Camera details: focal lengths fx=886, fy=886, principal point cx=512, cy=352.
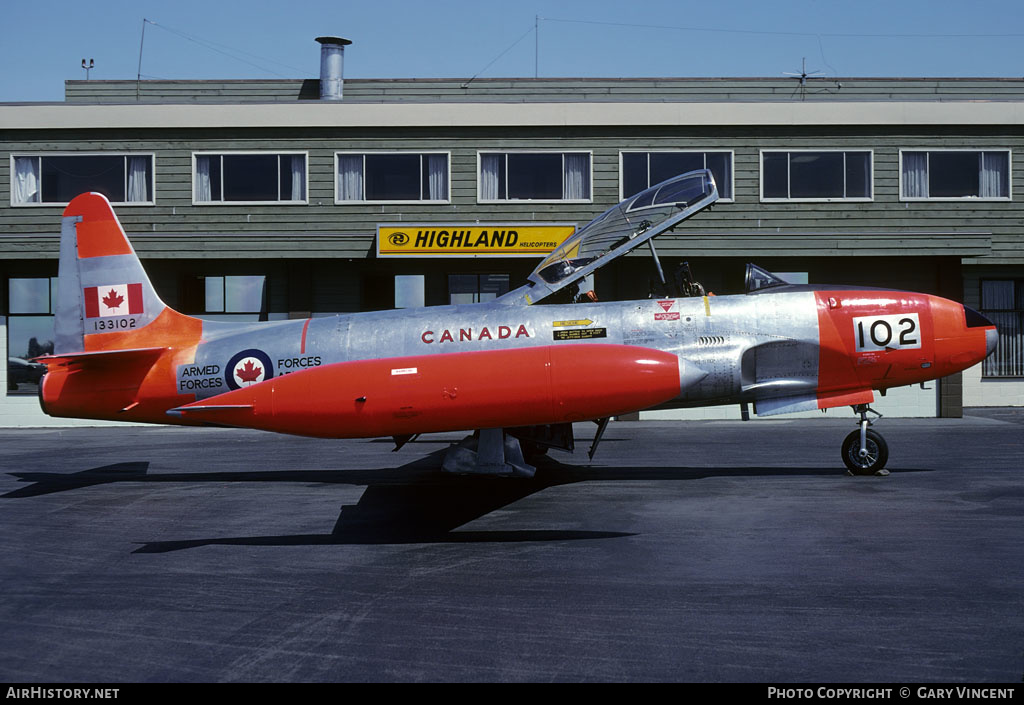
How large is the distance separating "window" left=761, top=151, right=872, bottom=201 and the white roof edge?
0.88 metres

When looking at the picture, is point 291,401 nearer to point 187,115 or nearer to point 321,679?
point 321,679

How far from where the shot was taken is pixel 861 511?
30.9 feet

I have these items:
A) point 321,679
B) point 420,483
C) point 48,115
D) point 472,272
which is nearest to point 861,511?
point 420,483

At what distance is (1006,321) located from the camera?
27188 millimetres

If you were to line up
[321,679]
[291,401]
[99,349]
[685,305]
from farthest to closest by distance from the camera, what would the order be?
[99,349], [685,305], [291,401], [321,679]

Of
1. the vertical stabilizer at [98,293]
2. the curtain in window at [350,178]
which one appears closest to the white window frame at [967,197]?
the curtain in window at [350,178]

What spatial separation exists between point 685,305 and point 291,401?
514 cm

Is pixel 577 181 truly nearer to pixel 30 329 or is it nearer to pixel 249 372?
pixel 249 372

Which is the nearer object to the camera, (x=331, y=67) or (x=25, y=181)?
(x=25, y=181)

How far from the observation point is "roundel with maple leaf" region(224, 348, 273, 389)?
36.7 ft

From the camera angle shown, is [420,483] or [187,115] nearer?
[420,483]

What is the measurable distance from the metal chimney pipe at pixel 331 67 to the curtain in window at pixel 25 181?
10788 millimetres

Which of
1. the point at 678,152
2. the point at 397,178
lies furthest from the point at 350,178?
the point at 678,152

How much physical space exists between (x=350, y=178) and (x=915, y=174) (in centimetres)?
1500
